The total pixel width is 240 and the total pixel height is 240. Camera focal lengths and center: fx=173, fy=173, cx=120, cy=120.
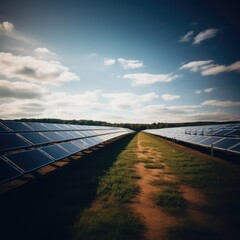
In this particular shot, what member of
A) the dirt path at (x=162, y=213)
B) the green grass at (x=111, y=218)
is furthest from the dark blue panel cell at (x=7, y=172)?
the dirt path at (x=162, y=213)

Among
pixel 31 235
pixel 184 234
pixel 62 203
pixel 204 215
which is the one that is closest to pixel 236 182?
pixel 204 215

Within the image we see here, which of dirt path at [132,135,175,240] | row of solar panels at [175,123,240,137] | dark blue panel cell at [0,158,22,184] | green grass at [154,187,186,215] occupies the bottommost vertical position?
dirt path at [132,135,175,240]

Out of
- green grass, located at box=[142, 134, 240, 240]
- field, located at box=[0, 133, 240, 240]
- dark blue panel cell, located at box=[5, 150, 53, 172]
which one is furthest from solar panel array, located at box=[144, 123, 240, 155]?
dark blue panel cell, located at box=[5, 150, 53, 172]

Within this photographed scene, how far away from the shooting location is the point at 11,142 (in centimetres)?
794

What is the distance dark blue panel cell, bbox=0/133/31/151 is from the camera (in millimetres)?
7215

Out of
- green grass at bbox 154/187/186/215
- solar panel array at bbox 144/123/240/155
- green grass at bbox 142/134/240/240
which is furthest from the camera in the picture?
solar panel array at bbox 144/123/240/155

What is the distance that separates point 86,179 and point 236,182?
7475 millimetres

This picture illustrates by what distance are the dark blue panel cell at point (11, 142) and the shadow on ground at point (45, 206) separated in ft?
6.06

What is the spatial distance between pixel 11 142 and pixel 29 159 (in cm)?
182

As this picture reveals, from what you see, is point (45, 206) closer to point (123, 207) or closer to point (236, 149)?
point (123, 207)

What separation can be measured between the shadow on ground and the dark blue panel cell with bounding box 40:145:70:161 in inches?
30.4

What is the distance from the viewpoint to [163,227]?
16.3ft

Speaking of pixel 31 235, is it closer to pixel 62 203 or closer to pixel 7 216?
pixel 7 216

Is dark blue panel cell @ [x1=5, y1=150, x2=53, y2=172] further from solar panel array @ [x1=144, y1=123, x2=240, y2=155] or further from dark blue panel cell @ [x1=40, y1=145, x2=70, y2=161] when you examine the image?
solar panel array @ [x1=144, y1=123, x2=240, y2=155]
